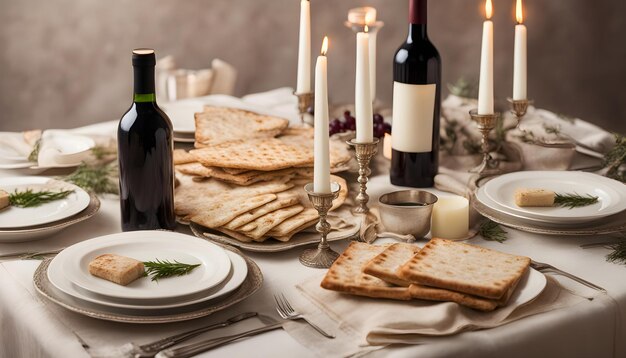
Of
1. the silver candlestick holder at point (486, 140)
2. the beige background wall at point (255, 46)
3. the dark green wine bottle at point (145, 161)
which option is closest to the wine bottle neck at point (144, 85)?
the dark green wine bottle at point (145, 161)

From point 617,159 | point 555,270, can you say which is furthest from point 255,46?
point 555,270

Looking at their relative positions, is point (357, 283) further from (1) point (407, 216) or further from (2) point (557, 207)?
(2) point (557, 207)

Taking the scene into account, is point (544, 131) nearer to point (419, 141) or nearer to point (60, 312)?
point (419, 141)

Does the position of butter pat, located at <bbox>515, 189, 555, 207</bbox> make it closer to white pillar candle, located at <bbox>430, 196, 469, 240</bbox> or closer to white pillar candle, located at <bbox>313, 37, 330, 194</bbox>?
white pillar candle, located at <bbox>430, 196, 469, 240</bbox>

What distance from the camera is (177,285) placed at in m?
1.49

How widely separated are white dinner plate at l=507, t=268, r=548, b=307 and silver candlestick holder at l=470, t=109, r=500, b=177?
70cm

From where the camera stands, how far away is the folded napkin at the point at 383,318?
1.33m

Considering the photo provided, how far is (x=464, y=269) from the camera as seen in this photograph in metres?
1.50

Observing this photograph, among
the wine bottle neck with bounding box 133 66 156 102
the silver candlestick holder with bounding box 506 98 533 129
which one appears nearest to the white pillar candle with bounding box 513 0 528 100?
the silver candlestick holder with bounding box 506 98 533 129

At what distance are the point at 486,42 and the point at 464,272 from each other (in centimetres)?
86

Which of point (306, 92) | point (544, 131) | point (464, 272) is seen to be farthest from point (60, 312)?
point (544, 131)

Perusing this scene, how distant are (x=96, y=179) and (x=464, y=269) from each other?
3.77 ft

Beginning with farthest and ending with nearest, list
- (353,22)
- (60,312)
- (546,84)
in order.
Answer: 1. (546,84)
2. (353,22)
3. (60,312)

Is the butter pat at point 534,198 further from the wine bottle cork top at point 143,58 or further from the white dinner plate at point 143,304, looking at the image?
the wine bottle cork top at point 143,58
